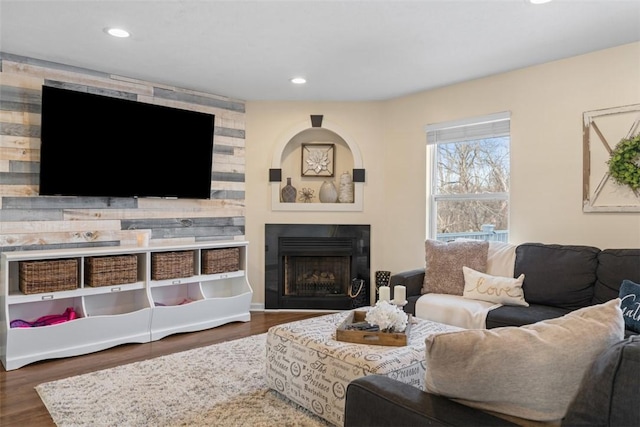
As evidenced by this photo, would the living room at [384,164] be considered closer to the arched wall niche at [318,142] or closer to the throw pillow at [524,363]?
the arched wall niche at [318,142]

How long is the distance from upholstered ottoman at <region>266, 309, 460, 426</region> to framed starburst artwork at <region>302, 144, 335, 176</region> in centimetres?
285

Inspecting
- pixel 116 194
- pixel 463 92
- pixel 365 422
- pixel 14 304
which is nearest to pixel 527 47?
pixel 463 92

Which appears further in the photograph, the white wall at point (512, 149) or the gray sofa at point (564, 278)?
the white wall at point (512, 149)

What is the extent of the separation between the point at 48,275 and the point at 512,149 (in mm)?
4050

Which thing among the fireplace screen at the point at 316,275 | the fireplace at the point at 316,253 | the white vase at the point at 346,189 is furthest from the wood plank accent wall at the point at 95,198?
the white vase at the point at 346,189

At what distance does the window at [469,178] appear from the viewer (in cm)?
420

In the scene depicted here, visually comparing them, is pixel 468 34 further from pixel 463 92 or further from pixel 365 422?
pixel 365 422

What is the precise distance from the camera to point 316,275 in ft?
17.1

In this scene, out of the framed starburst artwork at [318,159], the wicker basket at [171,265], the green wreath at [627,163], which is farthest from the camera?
the framed starburst artwork at [318,159]

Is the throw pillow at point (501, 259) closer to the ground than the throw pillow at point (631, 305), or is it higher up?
higher up

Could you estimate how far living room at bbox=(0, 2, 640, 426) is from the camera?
350 centimetres

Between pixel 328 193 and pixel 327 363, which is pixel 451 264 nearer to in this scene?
pixel 328 193

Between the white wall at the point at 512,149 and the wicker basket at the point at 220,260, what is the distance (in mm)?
551

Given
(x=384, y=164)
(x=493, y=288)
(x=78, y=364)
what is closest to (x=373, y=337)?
(x=493, y=288)
